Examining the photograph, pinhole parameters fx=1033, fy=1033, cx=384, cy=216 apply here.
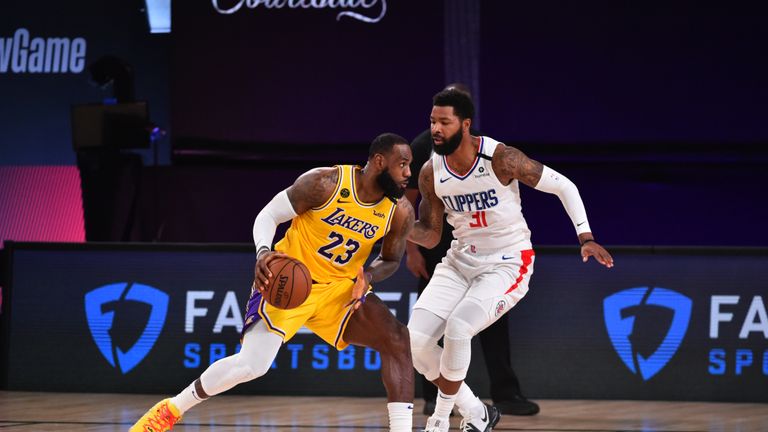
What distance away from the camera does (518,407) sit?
6.91m

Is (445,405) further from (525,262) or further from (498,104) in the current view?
(498,104)

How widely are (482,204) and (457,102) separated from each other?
1.90ft

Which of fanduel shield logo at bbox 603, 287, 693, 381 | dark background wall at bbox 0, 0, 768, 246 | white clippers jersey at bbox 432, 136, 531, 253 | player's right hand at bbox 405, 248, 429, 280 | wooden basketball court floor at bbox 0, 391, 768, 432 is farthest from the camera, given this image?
dark background wall at bbox 0, 0, 768, 246

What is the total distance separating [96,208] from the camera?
10250 mm

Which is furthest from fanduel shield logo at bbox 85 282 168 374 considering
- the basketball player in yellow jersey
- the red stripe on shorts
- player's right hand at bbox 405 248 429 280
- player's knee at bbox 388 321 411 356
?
the red stripe on shorts

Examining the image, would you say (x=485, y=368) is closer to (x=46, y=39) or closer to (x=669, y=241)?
(x=669, y=241)

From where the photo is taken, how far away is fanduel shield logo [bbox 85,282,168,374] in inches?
303

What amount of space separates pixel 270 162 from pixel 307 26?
1.42m

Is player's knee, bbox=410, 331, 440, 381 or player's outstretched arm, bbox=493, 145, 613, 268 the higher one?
player's outstretched arm, bbox=493, 145, 613, 268

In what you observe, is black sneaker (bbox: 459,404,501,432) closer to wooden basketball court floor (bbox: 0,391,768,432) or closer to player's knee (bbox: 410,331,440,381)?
player's knee (bbox: 410,331,440,381)

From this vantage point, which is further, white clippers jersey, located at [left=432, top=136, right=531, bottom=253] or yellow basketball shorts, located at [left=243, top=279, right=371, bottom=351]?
white clippers jersey, located at [left=432, top=136, right=531, bottom=253]

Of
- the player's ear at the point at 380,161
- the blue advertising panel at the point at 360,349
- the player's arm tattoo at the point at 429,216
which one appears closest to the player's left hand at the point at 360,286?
the player's ear at the point at 380,161

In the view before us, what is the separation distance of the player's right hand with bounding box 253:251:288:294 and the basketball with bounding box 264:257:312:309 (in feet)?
0.06

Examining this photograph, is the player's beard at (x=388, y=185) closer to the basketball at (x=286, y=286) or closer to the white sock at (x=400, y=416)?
the basketball at (x=286, y=286)
